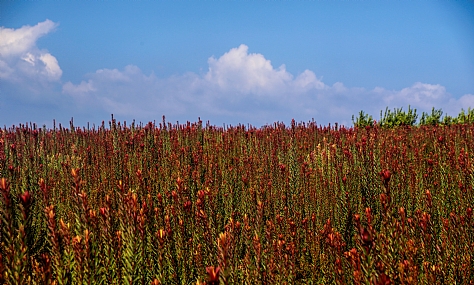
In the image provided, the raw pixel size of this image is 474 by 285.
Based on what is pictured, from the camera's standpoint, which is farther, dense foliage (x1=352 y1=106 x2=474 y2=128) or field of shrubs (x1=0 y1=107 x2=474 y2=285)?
dense foliage (x1=352 y1=106 x2=474 y2=128)

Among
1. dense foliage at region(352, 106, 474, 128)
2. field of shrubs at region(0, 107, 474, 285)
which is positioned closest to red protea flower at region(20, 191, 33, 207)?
field of shrubs at region(0, 107, 474, 285)

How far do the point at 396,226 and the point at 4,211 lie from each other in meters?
1.59

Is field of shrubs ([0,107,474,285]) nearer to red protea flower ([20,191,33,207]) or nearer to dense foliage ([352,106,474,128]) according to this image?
red protea flower ([20,191,33,207])

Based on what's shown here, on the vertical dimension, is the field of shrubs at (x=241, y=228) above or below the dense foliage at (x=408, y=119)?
below

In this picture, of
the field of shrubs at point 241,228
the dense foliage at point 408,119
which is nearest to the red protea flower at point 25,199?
the field of shrubs at point 241,228

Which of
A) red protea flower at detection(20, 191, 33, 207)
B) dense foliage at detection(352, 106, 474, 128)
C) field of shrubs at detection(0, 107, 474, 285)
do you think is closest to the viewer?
red protea flower at detection(20, 191, 33, 207)

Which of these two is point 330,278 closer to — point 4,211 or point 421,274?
point 421,274

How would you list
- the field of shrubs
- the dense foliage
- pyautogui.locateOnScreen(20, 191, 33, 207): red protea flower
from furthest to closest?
the dense foliage, the field of shrubs, pyautogui.locateOnScreen(20, 191, 33, 207): red protea flower

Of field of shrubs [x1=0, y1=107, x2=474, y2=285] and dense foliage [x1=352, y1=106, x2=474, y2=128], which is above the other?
dense foliage [x1=352, y1=106, x2=474, y2=128]

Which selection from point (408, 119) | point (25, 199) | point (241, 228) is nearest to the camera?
point (25, 199)

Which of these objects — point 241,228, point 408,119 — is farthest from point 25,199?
point 408,119

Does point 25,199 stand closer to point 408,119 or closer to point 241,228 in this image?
point 241,228

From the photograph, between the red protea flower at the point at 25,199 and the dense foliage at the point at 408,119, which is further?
the dense foliage at the point at 408,119

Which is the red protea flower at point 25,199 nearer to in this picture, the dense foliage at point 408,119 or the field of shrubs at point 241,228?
the field of shrubs at point 241,228
